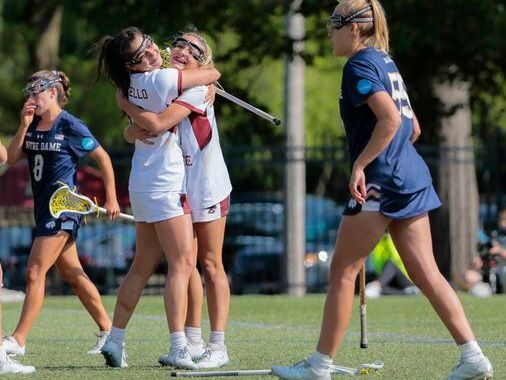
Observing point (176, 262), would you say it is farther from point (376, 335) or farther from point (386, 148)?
point (376, 335)

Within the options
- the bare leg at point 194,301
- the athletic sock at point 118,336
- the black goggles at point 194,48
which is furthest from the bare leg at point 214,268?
the black goggles at point 194,48

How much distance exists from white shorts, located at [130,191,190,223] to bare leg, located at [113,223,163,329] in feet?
0.69

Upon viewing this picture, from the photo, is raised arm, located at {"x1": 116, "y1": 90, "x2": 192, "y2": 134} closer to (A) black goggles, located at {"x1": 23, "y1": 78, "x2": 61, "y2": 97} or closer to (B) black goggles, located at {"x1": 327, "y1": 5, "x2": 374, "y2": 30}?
(B) black goggles, located at {"x1": 327, "y1": 5, "x2": 374, "y2": 30}

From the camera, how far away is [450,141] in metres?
22.6

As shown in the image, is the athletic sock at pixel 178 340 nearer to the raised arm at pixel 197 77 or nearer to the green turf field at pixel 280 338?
the green turf field at pixel 280 338

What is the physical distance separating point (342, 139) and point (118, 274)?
18.8ft

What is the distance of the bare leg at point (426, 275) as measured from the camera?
6.89 m

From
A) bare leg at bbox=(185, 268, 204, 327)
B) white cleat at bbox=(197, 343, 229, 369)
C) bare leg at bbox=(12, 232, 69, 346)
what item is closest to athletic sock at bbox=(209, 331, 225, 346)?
white cleat at bbox=(197, 343, 229, 369)

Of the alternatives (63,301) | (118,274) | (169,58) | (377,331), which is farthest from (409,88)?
(169,58)

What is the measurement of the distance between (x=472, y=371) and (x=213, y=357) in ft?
5.70

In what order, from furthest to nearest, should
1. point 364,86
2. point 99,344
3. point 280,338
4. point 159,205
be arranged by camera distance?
point 280,338, point 99,344, point 159,205, point 364,86

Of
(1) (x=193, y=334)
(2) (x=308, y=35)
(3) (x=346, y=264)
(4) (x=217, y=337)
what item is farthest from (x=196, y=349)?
(2) (x=308, y=35)

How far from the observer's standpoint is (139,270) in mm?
8086

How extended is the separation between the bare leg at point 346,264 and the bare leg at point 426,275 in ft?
0.48
